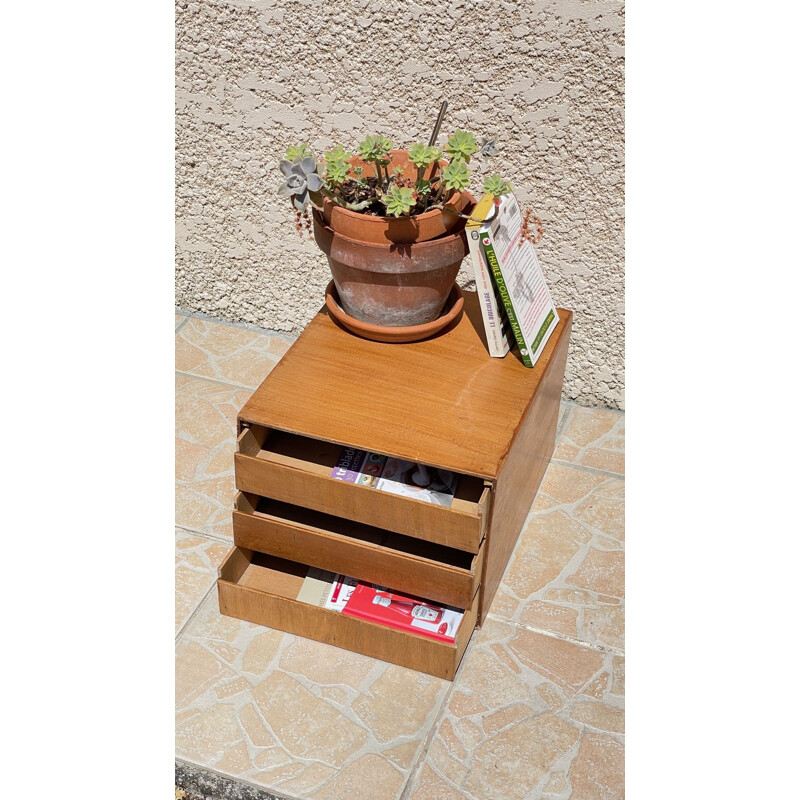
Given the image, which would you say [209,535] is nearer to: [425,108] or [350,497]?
[350,497]

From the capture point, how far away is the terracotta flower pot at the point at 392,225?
Answer: 1759 mm

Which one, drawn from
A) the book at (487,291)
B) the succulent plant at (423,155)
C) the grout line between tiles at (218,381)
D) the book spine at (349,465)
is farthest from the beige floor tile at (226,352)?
the succulent plant at (423,155)

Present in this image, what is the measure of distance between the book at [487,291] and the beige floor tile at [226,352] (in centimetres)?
88

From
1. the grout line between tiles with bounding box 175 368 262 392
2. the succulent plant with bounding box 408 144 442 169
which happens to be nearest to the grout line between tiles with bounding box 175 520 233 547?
the grout line between tiles with bounding box 175 368 262 392

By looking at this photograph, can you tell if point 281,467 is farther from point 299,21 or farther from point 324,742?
point 299,21

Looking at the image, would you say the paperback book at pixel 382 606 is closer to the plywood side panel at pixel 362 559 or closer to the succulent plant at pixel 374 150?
the plywood side panel at pixel 362 559

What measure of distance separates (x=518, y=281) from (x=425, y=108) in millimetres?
634

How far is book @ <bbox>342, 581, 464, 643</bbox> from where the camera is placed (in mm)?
1822

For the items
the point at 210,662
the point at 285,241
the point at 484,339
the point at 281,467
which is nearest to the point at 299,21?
the point at 285,241

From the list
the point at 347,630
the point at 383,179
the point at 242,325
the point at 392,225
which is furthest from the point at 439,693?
the point at 242,325

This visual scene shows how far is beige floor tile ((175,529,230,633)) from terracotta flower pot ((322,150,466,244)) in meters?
0.79

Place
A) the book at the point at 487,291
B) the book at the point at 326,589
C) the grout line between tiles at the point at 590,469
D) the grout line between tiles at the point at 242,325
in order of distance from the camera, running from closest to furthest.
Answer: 1. the book at the point at 487,291
2. the book at the point at 326,589
3. the grout line between tiles at the point at 590,469
4. the grout line between tiles at the point at 242,325

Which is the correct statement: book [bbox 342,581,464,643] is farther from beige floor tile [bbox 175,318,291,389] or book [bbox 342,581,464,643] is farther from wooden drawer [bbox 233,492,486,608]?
beige floor tile [bbox 175,318,291,389]

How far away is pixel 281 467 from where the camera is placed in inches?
68.2
